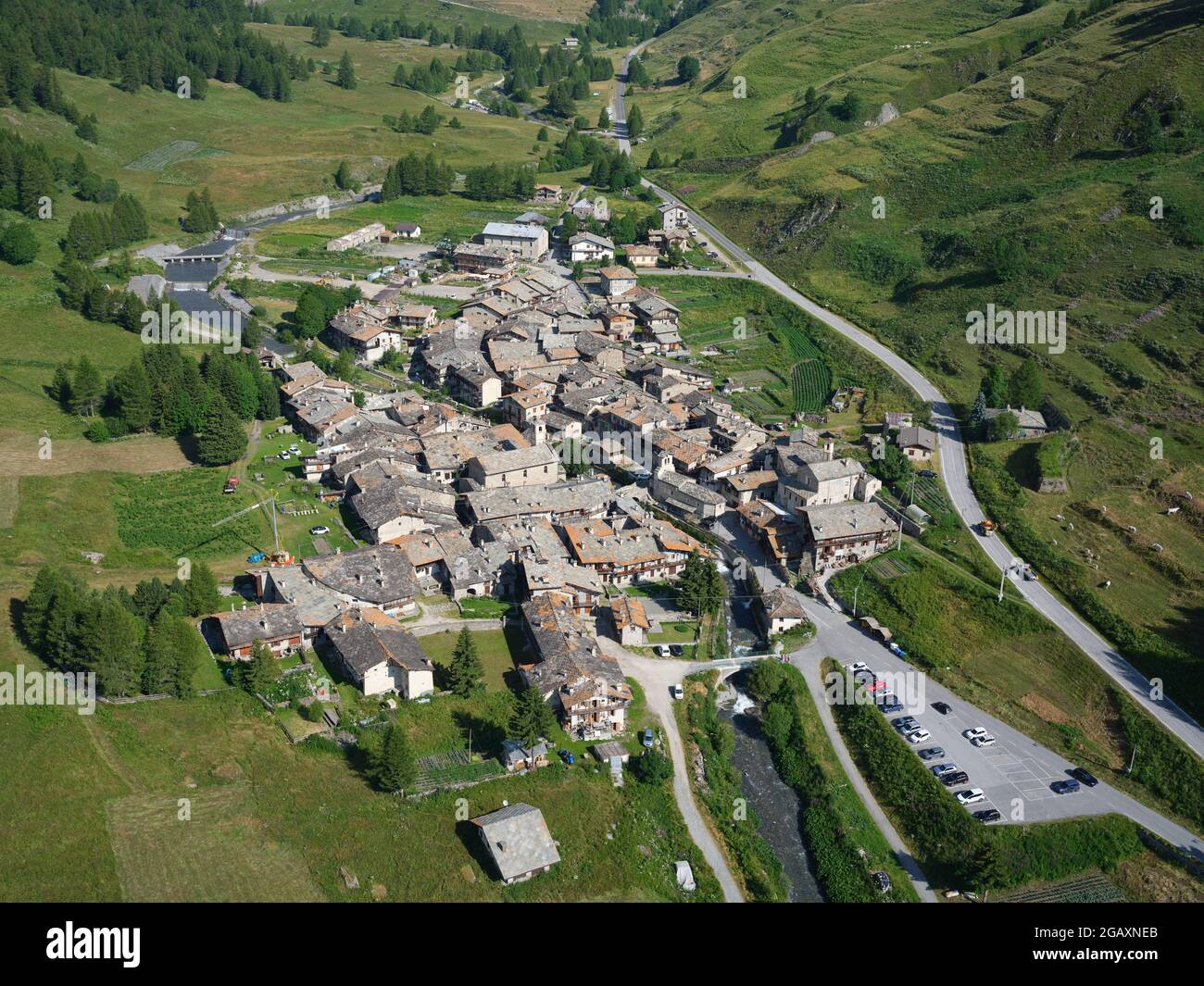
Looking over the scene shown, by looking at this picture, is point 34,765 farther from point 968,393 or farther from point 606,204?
point 606,204

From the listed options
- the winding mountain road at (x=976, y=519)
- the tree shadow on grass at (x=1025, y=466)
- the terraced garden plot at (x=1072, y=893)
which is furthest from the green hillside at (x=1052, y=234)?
the terraced garden plot at (x=1072, y=893)

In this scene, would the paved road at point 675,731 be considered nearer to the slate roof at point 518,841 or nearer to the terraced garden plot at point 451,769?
the slate roof at point 518,841

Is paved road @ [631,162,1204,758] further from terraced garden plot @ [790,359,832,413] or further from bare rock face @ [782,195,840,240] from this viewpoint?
bare rock face @ [782,195,840,240]

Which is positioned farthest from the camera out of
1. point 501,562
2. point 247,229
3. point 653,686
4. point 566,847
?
point 247,229

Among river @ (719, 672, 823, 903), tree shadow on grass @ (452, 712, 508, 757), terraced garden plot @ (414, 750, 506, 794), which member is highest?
tree shadow on grass @ (452, 712, 508, 757)

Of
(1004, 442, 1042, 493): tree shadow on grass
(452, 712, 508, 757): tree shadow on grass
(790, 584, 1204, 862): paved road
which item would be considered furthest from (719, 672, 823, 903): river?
(1004, 442, 1042, 493): tree shadow on grass

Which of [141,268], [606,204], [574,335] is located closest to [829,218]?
[606,204]
